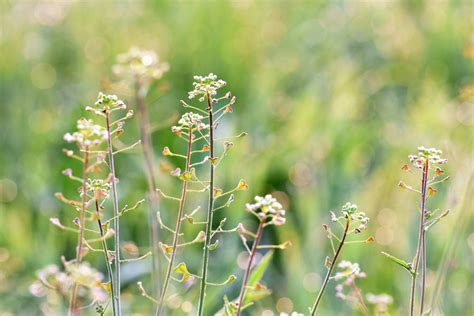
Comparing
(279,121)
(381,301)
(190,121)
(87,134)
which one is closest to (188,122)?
(190,121)

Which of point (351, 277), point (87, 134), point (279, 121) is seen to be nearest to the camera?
point (87, 134)

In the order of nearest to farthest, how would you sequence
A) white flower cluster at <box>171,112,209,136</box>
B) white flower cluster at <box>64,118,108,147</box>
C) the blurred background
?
white flower cluster at <box>64,118,108,147</box>, white flower cluster at <box>171,112,209,136</box>, the blurred background

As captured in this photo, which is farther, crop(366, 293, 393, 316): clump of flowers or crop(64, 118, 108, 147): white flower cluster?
crop(366, 293, 393, 316): clump of flowers

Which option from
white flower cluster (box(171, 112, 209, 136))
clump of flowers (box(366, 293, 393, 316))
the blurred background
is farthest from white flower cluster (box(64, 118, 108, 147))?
clump of flowers (box(366, 293, 393, 316))

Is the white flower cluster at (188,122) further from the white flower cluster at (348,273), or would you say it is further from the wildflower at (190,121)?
the white flower cluster at (348,273)

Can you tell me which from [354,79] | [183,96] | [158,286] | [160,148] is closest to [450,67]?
[354,79]

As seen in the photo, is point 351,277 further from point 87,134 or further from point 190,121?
point 87,134

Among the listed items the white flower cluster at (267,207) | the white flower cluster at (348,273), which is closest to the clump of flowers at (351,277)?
the white flower cluster at (348,273)

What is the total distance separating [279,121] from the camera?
3166 mm

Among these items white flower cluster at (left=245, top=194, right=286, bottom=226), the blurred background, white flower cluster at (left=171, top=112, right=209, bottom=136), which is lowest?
white flower cluster at (left=245, top=194, right=286, bottom=226)

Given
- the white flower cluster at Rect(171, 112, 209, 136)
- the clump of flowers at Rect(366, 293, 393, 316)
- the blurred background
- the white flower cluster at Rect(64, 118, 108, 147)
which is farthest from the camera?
the blurred background

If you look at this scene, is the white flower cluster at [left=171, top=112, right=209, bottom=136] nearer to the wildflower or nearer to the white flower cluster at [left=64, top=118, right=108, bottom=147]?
the wildflower

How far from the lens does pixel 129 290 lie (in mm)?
2256

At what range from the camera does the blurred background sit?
2070mm
